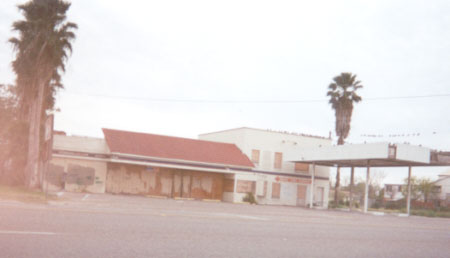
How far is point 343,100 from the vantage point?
4547 centimetres

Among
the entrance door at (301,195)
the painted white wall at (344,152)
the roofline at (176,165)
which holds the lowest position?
the entrance door at (301,195)

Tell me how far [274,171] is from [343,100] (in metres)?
9.65

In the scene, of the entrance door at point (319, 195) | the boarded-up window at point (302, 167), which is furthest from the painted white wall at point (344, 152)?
the entrance door at point (319, 195)

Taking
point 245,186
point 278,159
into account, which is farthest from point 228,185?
point 278,159

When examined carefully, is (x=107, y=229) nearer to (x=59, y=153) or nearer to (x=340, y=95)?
(x=59, y=153)

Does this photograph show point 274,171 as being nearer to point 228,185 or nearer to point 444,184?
point 228,185

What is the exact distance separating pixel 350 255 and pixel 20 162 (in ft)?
87.9

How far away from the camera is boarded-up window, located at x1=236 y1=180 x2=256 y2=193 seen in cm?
4069

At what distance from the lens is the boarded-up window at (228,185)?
133ft

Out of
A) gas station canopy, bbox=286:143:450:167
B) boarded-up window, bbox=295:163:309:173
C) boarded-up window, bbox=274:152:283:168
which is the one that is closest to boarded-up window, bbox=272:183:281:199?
boarded-up window, bbox=274:152:283:168

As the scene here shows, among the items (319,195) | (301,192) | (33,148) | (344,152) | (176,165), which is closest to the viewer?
(33,148)

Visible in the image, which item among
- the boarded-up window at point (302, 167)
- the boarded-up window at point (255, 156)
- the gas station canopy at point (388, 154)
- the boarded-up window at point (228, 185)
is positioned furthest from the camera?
the boarded-up window at point (302, 167)

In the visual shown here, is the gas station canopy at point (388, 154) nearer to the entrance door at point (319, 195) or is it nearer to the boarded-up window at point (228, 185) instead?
the boarded-up window at point (228, 185)

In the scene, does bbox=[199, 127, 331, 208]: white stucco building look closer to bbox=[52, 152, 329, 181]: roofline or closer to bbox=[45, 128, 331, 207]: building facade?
bbox=[45, 128, 331, 207]: building facade
